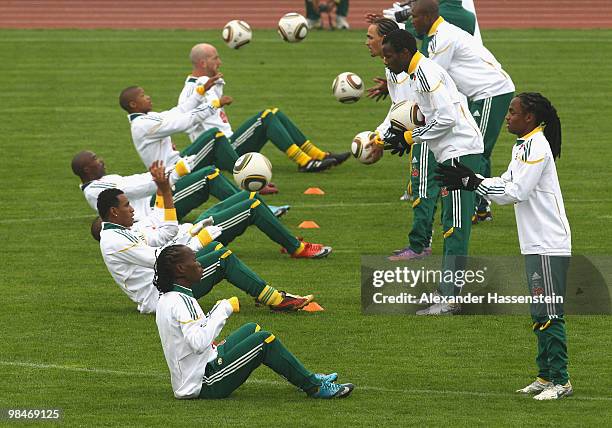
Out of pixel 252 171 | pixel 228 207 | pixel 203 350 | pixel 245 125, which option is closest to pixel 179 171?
pixel 252 171

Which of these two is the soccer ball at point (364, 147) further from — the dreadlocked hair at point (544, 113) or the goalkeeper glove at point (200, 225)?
the dreadlocked hair at point (544, 113)

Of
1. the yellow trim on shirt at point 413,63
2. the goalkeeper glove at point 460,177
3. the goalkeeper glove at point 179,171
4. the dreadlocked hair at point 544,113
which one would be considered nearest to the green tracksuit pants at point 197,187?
the goalkeeper glove at point 179,171

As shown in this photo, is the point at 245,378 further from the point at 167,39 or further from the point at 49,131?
the point at 167,39

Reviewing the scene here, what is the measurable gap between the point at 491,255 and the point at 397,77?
6.93ft

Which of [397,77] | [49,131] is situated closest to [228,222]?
[397,77]

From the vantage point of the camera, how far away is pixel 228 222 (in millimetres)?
14055

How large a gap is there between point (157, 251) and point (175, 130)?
186 inches

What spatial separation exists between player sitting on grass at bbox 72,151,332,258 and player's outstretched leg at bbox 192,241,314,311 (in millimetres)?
1099

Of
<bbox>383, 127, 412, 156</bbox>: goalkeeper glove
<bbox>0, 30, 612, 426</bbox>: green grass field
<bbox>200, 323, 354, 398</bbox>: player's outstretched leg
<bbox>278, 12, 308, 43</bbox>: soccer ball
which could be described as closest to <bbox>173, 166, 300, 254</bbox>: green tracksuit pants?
<bbox>0, 30, 612, 426</bbox>: green grass field

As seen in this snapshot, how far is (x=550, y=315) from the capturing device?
10281mm

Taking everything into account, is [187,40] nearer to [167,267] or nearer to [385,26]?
[385,26]

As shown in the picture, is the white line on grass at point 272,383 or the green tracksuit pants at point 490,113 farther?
the green tracksuit pants at point 490,113

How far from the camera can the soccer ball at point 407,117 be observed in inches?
527

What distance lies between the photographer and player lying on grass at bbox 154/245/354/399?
10.2 m
